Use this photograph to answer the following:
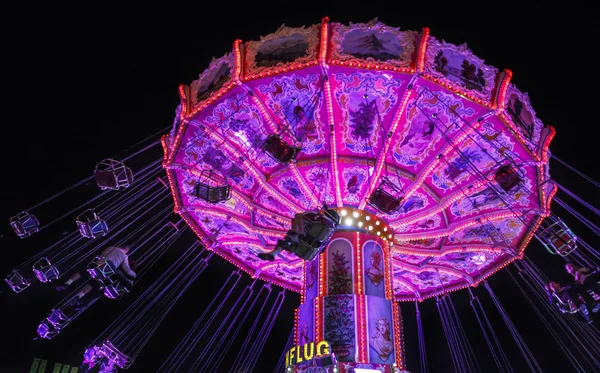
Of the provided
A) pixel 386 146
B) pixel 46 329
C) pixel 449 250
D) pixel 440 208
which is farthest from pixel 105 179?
pixel 449 250

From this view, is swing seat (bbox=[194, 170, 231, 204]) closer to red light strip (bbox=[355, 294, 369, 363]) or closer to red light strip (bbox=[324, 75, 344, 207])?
red light strip (bbox=[324, 75, 344, 207])

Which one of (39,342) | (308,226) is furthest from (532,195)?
(39,342)

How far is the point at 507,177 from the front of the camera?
1109 cm

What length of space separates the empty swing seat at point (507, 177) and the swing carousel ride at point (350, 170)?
3 centimetres

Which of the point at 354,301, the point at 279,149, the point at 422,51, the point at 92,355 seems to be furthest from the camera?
the point at 92,355

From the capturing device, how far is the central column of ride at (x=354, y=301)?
1077 centimetres

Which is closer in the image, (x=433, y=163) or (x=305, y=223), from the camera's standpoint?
(x=305, y=223)

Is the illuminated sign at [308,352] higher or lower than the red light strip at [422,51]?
lower

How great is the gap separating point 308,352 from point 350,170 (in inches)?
196

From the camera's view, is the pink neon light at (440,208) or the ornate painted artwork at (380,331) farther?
the pink neon light at (440,208)

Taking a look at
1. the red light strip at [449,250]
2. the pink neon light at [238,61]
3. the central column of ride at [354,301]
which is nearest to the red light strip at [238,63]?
the pink neon light at [238,61]

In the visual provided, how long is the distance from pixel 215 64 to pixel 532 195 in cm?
940

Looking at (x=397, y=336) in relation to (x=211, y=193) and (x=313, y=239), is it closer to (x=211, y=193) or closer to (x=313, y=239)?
(x=313, y=239)

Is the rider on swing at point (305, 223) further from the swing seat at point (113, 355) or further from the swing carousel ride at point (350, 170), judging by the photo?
the swing seat at point (113, 355)
